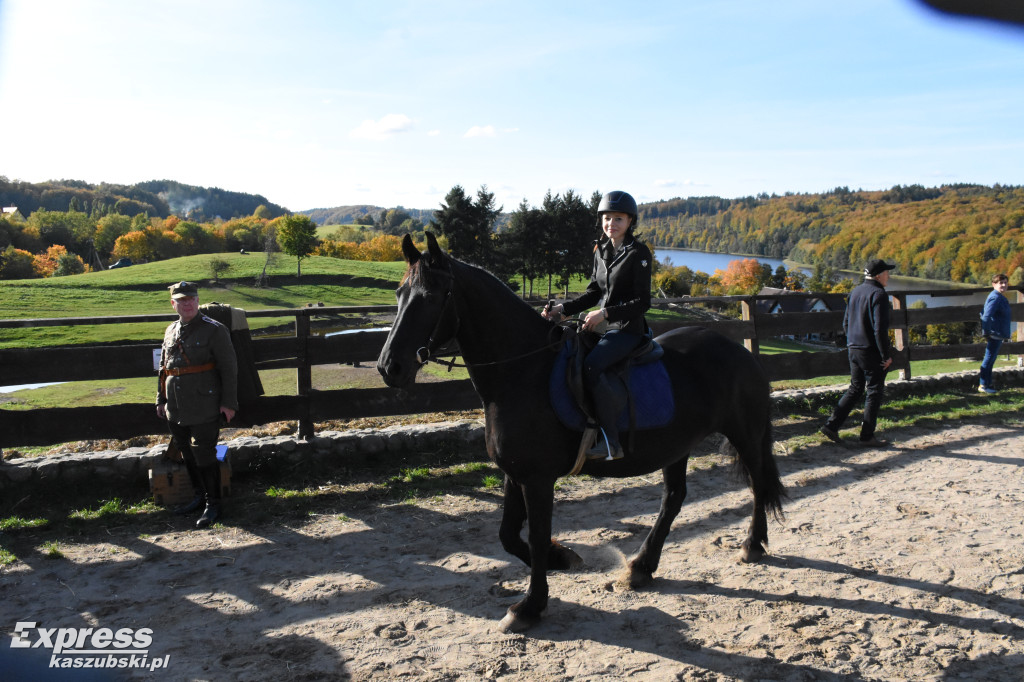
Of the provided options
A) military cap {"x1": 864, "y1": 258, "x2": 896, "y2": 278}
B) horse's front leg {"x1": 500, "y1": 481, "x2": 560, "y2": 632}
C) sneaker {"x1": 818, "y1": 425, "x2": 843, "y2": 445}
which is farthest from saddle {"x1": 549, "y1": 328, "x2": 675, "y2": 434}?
military cap {"x1": 864, "y1": 258, "x2": 896, "y2": 278}

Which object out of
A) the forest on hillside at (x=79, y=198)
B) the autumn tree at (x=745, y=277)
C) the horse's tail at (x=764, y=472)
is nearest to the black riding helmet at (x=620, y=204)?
the horse's tail at (x=764, y=472)

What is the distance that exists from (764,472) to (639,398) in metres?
1.51

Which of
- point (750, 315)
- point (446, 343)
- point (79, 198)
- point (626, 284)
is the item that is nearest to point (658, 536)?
point (626, 284)

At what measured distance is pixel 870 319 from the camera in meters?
7.68

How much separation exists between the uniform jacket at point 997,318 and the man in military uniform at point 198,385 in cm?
1149

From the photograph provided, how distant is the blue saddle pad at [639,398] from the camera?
3914mm

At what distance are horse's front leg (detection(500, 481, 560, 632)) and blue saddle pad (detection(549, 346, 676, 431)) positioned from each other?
472 mm

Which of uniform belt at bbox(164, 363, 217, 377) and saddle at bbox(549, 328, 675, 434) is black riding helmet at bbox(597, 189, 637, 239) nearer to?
saddle at bbox(549, 328, 675, 434)

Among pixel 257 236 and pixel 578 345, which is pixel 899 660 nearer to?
pixel 578 345

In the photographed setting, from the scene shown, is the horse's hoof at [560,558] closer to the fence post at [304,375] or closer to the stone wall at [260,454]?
the stone wall at [260,454]

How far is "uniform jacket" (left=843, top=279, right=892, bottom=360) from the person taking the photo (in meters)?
7.54

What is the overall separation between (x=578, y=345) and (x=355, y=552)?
2.49 m

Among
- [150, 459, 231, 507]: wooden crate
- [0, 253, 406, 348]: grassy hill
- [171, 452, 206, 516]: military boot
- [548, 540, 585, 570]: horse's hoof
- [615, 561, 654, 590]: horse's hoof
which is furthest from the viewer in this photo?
[0, 253, 406, 348]: grassy hill

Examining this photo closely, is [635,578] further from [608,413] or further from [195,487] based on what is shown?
[195,487]
